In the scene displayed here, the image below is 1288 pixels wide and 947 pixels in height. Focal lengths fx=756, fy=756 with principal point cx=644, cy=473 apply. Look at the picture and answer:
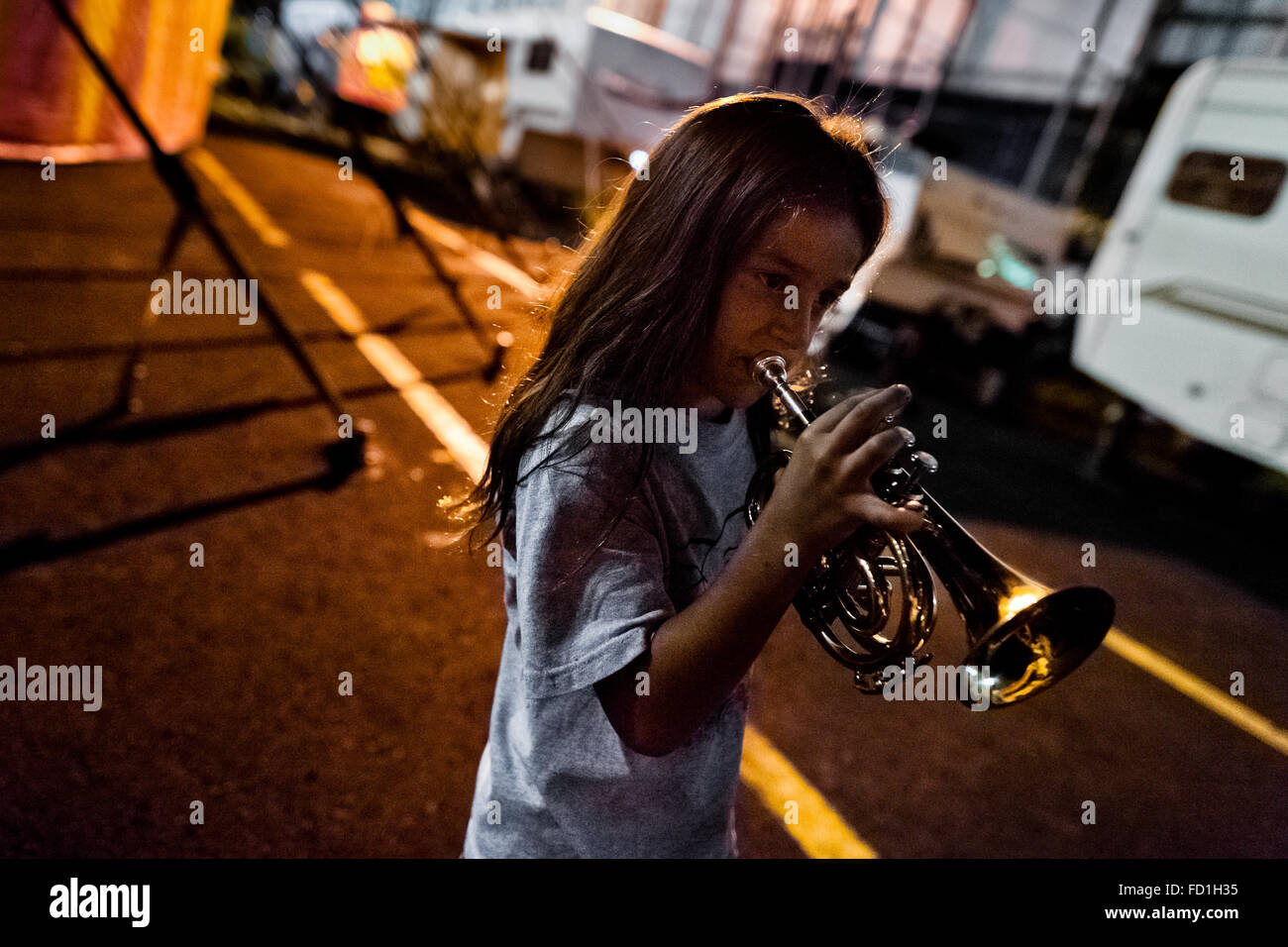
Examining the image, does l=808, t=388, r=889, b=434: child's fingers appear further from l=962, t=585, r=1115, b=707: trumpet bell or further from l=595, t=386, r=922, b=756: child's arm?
l=962, t=585, r=1115, b=707: trumpet bell

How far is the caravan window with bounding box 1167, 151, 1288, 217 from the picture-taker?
7.20 meters

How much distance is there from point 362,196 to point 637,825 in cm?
1475

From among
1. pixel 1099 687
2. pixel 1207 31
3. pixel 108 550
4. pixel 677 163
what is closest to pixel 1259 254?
pixel 1099 687

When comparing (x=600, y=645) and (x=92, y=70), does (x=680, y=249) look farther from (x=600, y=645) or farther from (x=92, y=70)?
(x=92, y=70)

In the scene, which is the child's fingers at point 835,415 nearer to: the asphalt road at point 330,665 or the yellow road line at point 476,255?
the asphalt road at point 330,665

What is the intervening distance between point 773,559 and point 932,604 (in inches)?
22.3

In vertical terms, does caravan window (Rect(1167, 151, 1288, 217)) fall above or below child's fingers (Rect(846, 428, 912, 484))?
above

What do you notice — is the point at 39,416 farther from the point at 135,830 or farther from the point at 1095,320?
the point at 1095,320

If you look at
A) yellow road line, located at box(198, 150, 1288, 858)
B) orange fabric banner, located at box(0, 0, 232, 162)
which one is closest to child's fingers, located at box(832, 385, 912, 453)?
yellow road line, located at box(198, 150, 1288, 858)

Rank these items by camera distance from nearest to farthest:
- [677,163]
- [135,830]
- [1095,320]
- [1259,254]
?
[677,163] → [135,830] → [1259,254] → [1095,320]

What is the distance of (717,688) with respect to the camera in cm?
108

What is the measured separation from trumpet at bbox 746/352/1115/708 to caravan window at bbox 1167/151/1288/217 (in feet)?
26.6

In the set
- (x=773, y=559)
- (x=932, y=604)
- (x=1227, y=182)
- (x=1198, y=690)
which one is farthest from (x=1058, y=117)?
(x=773, y=559)

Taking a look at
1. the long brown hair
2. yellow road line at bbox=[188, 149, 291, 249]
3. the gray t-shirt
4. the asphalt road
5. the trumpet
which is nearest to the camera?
the gray t-shirt
